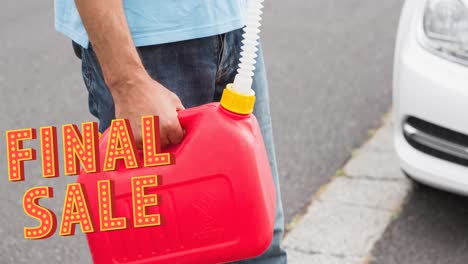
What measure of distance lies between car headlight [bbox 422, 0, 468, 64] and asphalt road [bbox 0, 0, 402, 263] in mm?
890

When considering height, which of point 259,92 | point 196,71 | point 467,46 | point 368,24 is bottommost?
point 368,24

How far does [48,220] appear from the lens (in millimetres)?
2162

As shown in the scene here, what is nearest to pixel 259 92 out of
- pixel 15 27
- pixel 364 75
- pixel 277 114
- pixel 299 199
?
pixel 299 199

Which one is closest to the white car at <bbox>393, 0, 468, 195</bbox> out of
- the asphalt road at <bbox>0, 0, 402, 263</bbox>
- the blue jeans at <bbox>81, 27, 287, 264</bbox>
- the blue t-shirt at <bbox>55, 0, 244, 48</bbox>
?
the asphalt road at <bbox>0, 0, 402, 263</bbox>

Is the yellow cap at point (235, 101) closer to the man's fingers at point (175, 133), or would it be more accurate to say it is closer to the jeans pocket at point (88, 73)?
the man's fingers at point (175, 133)

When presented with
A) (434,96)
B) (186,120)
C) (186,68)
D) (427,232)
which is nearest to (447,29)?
(434,96)

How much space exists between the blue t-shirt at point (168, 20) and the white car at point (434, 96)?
1.36 m

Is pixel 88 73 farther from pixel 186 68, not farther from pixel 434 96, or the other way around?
pixel 434 96

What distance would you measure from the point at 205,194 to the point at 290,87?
3389 millimetres

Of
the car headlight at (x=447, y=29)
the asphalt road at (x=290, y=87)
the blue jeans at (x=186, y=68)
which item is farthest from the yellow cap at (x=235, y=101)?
the asphalt road at (x=290, y=87)

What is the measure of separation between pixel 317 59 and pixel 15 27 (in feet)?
8.30

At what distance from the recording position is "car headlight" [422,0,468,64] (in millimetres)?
2961

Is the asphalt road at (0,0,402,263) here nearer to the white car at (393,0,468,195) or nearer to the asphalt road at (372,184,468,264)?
the asphalt road at (372,184,468,264)

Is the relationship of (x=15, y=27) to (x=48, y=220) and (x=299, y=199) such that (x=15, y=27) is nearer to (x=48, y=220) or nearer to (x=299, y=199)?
(x=299, y=199)
